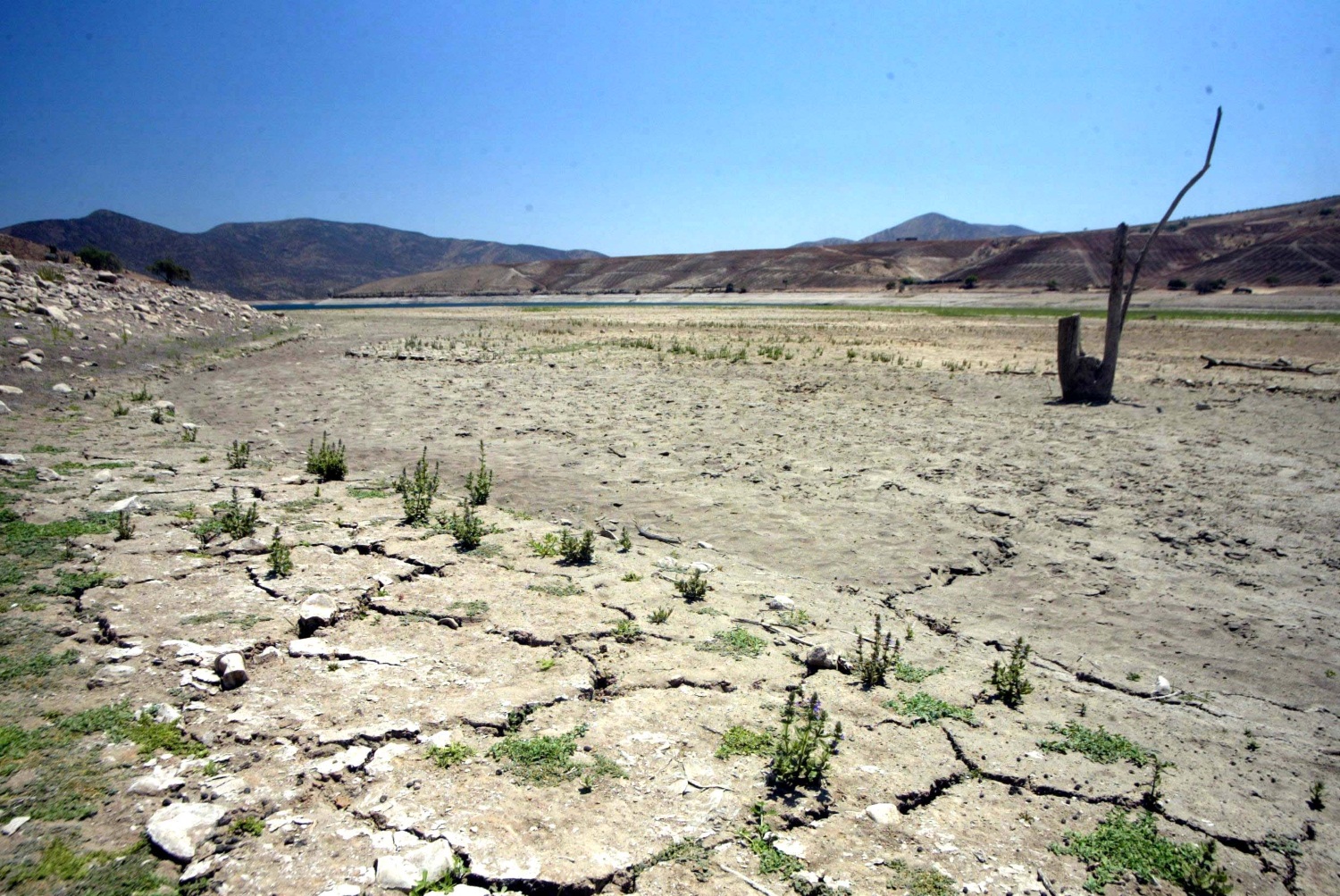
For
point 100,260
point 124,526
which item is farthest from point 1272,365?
point 100,260

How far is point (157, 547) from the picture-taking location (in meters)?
4.71

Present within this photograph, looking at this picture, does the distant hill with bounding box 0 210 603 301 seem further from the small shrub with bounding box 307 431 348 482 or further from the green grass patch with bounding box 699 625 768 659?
the green grass patch with bounding box 699 625 768 659

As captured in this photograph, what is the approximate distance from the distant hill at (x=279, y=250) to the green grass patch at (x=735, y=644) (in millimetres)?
71693

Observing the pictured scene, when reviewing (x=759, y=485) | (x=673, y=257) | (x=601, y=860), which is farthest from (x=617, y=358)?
(x=673, y=257)

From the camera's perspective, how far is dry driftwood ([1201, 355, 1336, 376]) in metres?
13.9

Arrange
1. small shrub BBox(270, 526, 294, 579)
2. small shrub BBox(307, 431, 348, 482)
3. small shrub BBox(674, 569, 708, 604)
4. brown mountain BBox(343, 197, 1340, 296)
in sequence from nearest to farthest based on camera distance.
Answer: small shrub BBox(270, 526, 294, 579) → small shrub BBox(674, 569, 708, 604) → small shrub BBox(307, 431, 348, 482) → brown mountain BBox(343, 197, 1340, 296)

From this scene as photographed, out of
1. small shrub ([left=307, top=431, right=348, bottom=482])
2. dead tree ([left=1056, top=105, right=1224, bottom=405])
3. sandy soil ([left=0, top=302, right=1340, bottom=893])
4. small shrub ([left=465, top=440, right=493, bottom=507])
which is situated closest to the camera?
sandy soil ([left=0, top=302, right=1340, bottom=893])

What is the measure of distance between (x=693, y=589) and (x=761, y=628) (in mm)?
539

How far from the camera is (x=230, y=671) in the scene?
3.23m

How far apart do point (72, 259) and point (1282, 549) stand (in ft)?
111

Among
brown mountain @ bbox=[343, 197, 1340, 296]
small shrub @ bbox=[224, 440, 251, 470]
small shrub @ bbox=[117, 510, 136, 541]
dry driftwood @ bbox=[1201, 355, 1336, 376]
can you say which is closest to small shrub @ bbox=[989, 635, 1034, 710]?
small shrub @ bbox=[117, 510, 136, 541]

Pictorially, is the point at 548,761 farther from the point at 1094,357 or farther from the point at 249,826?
the point at 1094,357

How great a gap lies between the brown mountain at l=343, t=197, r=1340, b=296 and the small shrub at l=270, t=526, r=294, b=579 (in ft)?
185

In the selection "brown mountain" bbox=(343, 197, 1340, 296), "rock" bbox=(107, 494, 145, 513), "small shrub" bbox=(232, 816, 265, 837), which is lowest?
"small shrub" bbox=(232, 816, 265, 837)
